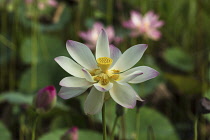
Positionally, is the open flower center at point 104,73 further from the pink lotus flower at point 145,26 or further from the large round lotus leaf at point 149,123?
the pink lotus flower at point 145,26

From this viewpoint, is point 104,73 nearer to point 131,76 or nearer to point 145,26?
point 131,76

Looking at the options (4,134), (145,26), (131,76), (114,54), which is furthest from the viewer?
(145,26)

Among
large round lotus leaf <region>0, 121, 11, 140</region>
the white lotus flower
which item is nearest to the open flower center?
the white lotus flower

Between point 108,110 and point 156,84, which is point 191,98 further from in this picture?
point 108,110

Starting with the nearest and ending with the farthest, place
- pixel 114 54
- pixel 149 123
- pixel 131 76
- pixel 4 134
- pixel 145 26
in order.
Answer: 1. pixel 131 76
2. pixel 114 54
3. pixel 4 134
4. pixel 149 123
5. pixel 145 26

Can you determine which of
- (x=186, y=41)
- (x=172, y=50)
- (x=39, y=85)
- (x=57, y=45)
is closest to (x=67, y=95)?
(x=39, y=85)

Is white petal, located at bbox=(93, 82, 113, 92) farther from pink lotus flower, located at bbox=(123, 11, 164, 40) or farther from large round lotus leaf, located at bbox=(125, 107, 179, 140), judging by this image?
pink lotus flower, located at bbox=(123, 11, 164, 40)

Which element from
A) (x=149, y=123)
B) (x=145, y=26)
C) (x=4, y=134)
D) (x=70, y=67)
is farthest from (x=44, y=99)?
(x=145, y=26)
